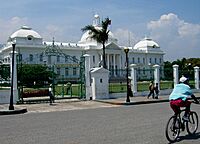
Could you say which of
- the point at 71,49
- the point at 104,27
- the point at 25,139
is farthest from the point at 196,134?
the point at 71,49

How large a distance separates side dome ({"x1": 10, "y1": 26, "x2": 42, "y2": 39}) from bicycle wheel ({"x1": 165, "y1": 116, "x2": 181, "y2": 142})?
78.5 metres

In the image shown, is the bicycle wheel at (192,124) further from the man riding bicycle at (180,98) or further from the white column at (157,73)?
the white column at (157,73)

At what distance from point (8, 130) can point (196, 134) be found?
21.0 feet

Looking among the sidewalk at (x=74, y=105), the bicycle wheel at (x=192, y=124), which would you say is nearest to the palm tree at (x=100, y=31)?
the sidewalk at (x=74, y=105)

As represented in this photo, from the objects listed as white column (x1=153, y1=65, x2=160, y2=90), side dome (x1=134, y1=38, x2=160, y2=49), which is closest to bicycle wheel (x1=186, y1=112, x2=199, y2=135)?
white column (x1=153, y1=65, x2=160, y2=90)

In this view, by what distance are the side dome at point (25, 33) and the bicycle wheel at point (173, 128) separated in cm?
7848

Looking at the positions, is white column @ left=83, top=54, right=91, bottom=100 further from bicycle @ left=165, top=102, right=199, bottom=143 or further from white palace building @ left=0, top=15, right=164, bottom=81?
white palace building @ left=0, top=15, right=164, bottom=81

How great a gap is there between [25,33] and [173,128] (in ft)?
262

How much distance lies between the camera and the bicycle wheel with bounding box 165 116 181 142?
867 centimetres

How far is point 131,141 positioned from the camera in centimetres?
882

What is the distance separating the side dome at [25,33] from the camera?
84.2 meters

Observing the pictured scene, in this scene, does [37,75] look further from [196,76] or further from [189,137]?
[189,137]

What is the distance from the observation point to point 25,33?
8494 centimetres

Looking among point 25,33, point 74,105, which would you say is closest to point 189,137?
point 74,105
